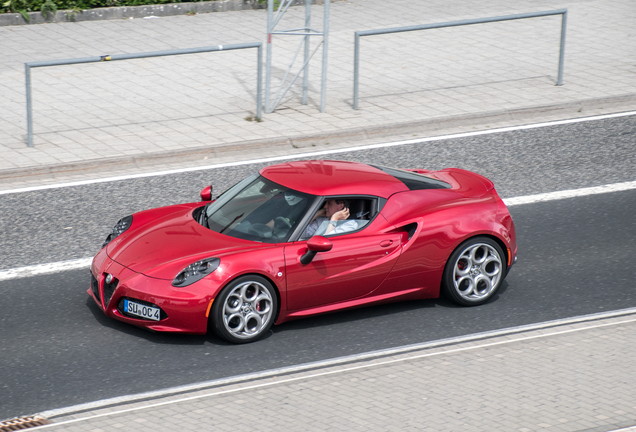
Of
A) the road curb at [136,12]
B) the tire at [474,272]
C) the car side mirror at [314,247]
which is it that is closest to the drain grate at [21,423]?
the car side mirror at [314,247]

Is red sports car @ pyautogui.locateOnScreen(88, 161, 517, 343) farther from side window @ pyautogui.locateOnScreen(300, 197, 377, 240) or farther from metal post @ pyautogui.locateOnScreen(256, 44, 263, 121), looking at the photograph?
metal post @ pyautogui.locateOnScreen(256, 44, 263, 121)

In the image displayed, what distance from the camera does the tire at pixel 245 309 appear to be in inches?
265

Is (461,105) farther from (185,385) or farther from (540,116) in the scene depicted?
(185,385)

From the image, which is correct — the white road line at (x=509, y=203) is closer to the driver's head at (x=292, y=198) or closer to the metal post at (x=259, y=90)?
the driver's head at (x=292, y=198)

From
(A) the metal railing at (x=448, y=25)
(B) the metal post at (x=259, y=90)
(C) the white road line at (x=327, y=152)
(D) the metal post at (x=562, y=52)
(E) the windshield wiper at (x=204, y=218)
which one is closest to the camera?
(E) the windshield wiper at (x=204, y=218)

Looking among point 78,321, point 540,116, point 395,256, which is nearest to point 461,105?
point 540,116

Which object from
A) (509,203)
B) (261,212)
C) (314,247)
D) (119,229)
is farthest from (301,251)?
(509,203)

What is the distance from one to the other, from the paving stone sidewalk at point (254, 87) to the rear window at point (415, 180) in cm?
424

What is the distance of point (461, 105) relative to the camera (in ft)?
45.4

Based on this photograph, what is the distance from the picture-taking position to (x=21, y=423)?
5.58m

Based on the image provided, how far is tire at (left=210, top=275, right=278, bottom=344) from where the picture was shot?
6719mm

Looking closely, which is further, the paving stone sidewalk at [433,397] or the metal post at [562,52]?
the metal post at [562,52]

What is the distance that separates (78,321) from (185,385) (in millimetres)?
1538

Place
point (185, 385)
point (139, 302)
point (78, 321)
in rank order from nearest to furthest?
point (185, 385) < point (139, 302) < point (78, 321)
